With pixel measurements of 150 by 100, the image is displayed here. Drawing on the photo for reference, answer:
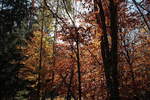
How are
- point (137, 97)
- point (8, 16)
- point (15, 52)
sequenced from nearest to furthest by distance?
1. point (137, 97)
2. point (15, 52)
3. point (8, 16)

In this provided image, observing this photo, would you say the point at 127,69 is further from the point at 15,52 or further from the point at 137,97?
the point at 15,52

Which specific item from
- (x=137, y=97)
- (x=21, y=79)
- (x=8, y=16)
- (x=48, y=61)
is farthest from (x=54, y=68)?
(x=8, y=16)

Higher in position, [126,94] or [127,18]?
[127,18]

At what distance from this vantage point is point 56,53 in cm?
1622

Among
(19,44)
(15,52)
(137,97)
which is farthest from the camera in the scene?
(19,44)

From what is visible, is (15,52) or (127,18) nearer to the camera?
(127,18)

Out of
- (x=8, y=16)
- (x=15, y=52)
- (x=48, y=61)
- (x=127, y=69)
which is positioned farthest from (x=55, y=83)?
(x=8, y=16)

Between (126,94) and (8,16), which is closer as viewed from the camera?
(126,94)

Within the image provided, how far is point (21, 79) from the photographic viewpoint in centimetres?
1420

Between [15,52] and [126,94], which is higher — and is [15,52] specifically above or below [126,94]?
above

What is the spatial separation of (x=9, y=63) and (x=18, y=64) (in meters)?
1.24

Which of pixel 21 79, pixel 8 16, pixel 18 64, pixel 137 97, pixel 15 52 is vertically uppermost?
pixel 8 16

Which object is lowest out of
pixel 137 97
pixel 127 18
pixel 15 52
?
pixel 137 97

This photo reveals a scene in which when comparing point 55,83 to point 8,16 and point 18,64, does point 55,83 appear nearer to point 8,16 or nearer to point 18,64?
point 18,64
